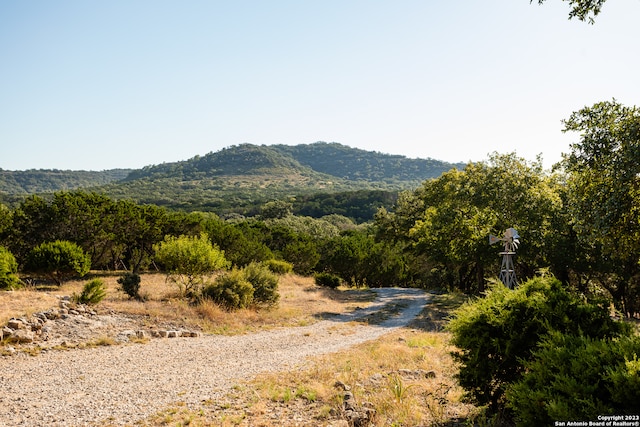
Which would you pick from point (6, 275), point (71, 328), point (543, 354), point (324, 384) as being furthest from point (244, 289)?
point (543, 354)

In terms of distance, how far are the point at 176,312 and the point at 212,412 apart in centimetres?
937

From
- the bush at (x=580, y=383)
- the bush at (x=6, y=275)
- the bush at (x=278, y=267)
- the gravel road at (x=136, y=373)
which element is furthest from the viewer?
the bush at (x=278, y=267)

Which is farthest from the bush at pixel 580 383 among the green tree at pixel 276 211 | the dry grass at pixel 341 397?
the green tree at pixel 276 211

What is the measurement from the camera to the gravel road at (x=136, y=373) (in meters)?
6.73

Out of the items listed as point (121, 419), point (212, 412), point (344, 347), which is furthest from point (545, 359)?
point (344, 347)

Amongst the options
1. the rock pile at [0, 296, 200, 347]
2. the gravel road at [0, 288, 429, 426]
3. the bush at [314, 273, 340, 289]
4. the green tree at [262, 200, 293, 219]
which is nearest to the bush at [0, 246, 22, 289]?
the rock pile at [0, 296, 200, 347]

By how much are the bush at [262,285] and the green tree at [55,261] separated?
8.99m

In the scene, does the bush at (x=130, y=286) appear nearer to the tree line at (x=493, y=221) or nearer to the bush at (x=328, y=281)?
the tree line at (x=493, y=221)

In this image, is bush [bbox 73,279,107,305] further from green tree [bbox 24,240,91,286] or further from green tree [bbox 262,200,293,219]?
green tree [bbox 262,200,293,219]

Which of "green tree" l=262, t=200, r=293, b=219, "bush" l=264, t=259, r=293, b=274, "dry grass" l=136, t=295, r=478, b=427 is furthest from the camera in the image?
"green tree" l=262, t=200, r=293, b=219

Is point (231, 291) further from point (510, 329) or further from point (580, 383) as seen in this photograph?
point (580, 383)

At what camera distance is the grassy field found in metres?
6.20

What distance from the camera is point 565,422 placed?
3.65m

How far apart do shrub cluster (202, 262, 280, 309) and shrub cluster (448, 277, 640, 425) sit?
12922 millimetres
